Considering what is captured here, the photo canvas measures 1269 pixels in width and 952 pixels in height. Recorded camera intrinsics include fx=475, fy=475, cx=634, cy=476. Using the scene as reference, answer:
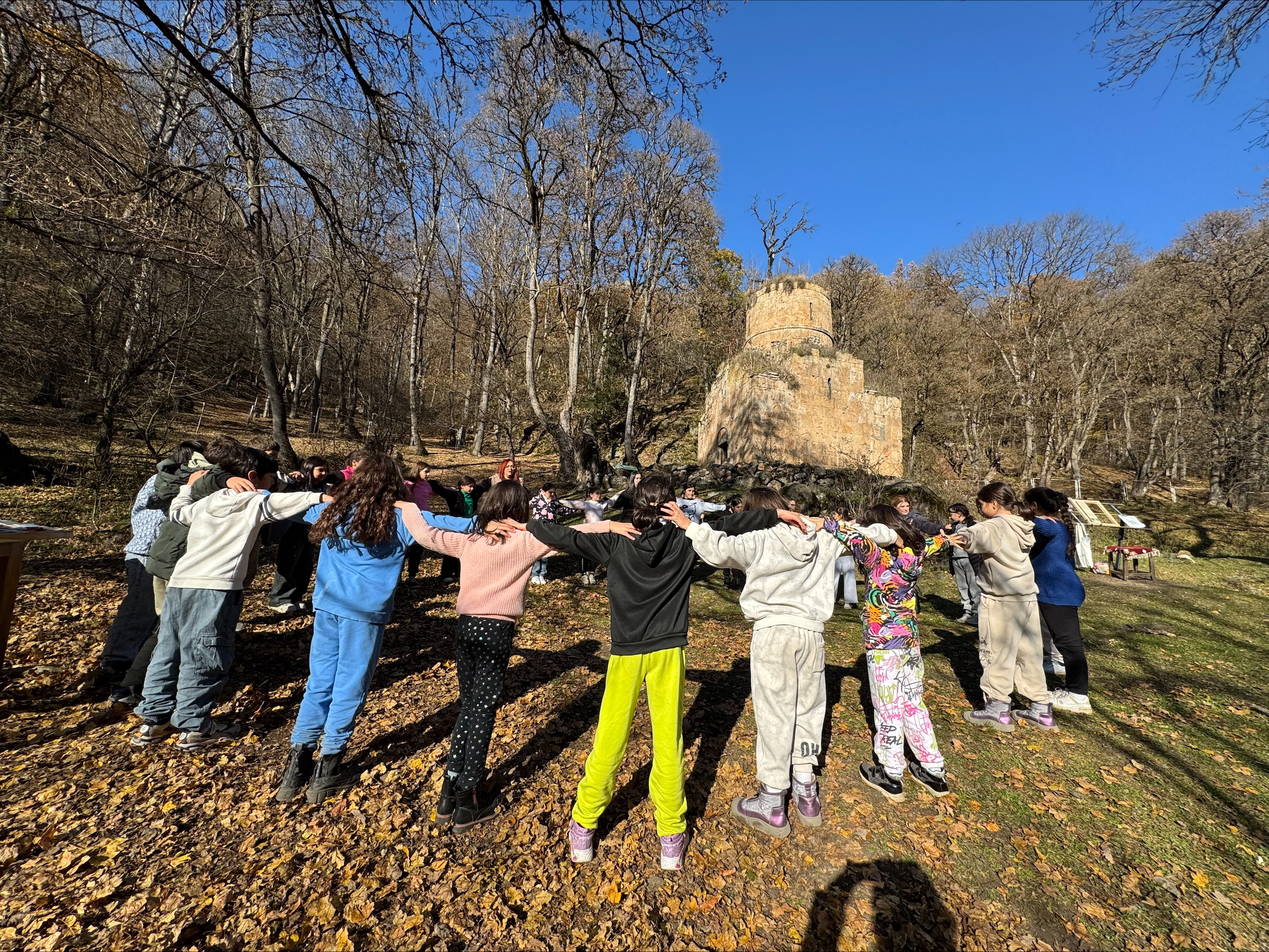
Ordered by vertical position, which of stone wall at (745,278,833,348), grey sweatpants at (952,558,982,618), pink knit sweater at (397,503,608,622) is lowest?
grey sweatpants at (952,558,982,618)

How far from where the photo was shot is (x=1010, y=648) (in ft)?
13.9

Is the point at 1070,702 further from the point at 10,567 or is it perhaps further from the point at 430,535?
the point at 10,567

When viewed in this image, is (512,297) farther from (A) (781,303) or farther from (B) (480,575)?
(B) (480,575)

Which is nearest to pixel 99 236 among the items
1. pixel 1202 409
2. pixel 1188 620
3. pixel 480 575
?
pixel 480 575

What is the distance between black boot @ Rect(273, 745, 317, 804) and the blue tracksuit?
73 mm

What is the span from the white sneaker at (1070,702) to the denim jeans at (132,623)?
8.23 metres

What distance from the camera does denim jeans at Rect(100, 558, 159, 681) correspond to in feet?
13.0

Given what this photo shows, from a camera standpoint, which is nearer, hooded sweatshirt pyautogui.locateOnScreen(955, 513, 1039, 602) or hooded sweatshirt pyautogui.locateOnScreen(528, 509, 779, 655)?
hooded sweatshirt pyautogui.locateOnScreen(528, 509, 779, 655)

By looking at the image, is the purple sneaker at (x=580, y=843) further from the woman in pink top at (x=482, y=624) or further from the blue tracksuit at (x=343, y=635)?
the blue tracksuit at (x=343, y=635)

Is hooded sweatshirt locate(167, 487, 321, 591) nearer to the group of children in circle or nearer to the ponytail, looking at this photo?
the group of children in circle

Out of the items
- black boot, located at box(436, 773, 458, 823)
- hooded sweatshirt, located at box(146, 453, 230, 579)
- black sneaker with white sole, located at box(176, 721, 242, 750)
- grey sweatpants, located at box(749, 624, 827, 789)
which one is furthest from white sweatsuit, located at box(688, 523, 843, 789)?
black sneaker with white sole, located at box(176, 721, 242, 750)

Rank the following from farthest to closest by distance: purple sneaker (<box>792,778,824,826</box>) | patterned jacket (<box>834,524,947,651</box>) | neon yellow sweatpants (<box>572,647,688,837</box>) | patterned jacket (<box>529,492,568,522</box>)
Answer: patterned jacket (<box>529,492,568,522</box>) < patterned jacket (<box>834,524,947,651</box>) < purple sneaker (<box>792,778,824,826</box>) < neon yellow sweatpants (<box>572,647,688,837</box>)

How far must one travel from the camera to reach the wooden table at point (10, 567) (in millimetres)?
3285

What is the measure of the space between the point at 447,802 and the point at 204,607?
83.6 inches
